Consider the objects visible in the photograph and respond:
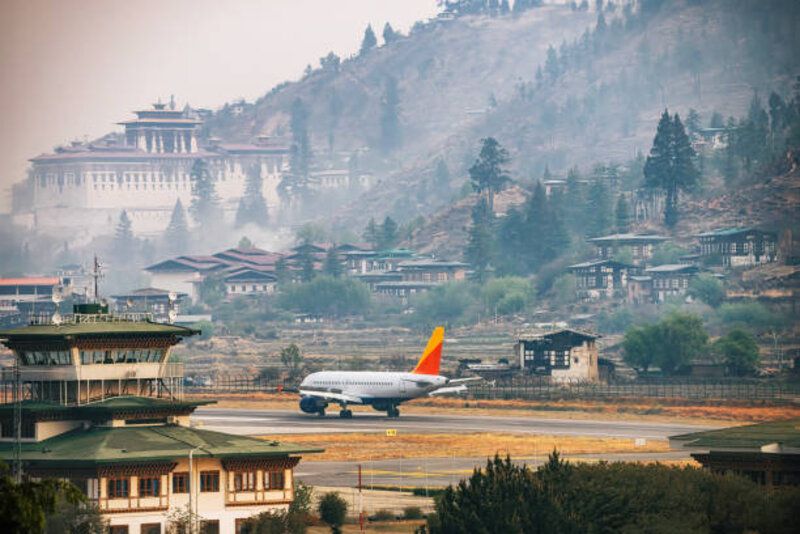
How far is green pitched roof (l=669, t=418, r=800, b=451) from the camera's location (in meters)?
102

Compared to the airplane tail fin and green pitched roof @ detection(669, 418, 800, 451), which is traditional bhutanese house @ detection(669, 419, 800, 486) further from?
the airplane tail fin

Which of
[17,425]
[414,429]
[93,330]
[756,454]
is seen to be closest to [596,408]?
[414,429]

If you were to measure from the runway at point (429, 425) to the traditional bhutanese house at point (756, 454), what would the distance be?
40.7m

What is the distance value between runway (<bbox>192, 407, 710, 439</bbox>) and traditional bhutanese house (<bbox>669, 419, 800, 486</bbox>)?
4069 centimetres

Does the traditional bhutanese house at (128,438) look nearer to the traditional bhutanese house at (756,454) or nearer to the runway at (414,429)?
the traditional bhutanese house at (756,454)

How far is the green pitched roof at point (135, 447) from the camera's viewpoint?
270 feet

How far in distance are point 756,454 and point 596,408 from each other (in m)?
77.9

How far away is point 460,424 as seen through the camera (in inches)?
6442

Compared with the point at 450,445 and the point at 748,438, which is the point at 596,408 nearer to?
the point at 450,445

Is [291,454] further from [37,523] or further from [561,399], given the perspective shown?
[561,399]

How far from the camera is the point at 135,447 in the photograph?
83812mm

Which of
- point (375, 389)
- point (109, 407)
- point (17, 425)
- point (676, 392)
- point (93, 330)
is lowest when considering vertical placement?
point (17, 425)

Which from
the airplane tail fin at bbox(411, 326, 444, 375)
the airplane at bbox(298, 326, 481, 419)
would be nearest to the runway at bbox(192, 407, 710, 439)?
the airplane at bbox(298, 326, 481, 419)

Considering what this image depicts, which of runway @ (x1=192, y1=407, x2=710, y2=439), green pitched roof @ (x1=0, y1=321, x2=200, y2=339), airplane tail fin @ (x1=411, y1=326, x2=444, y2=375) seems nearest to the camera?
green pitched roof @ (x1=0, y1=321, x2=200, y2=339)
